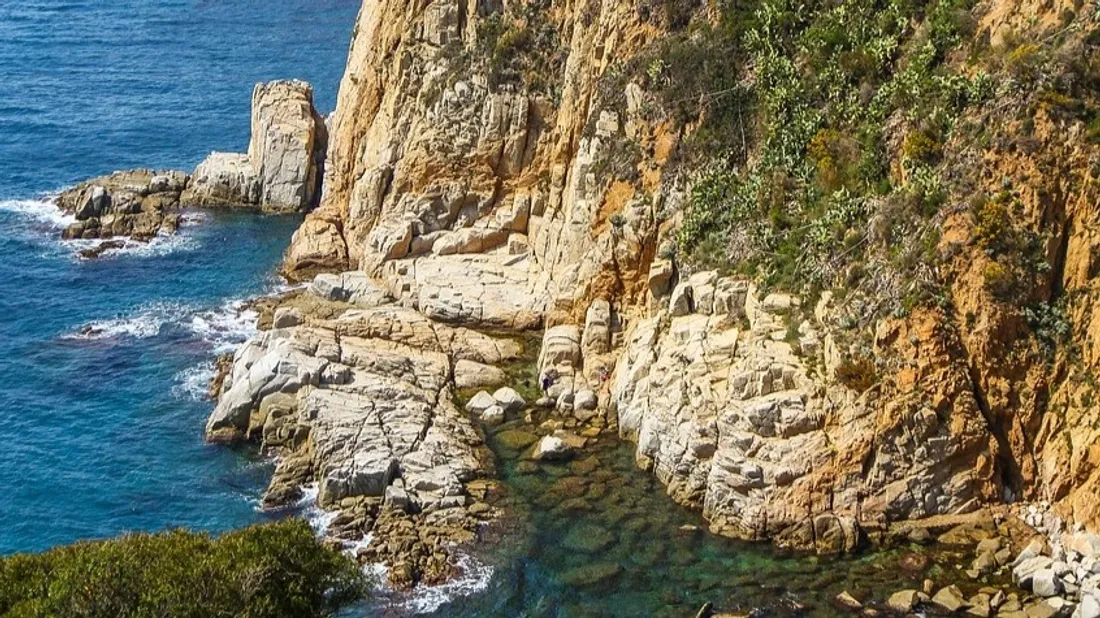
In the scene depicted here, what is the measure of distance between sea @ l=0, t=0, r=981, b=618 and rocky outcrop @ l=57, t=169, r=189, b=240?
5.21ft

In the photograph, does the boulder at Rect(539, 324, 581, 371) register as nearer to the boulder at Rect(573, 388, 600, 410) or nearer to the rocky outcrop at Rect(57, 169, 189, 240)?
the boulder at Rect(573, 388, 600, 410)

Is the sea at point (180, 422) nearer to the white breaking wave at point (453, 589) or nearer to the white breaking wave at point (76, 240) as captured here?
the white breaking wave at point (453, 589)

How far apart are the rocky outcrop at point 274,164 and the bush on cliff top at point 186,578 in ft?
172

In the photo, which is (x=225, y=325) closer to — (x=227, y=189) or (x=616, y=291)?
(x=227, y=189)

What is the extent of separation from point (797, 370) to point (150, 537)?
26.2 meters

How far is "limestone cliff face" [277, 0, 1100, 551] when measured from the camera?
5156 cm

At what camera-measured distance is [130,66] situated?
12544cm

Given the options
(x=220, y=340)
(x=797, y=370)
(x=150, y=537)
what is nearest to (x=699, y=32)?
(x=797, y=370)

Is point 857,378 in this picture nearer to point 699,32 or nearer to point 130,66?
point 699,32

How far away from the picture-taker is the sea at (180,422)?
50.0m

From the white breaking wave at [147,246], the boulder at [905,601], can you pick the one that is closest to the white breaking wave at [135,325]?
the white breaking wave at [147,246]

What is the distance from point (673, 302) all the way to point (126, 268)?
3956cm

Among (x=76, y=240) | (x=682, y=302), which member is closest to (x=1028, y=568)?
(x=682, y=302)

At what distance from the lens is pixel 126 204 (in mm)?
90812
